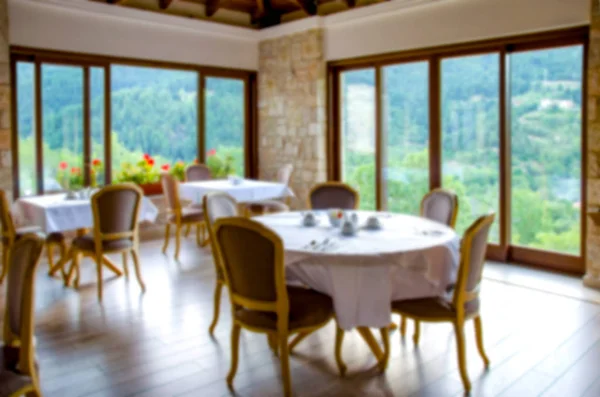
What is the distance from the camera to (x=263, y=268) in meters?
3.02

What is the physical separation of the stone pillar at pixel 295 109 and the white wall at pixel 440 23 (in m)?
0.37

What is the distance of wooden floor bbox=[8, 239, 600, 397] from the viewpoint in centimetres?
319

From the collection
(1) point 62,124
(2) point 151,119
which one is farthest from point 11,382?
(2) point 151,119

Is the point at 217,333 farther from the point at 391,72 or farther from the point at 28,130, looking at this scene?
the point at 391,72

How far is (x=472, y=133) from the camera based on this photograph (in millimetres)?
6301

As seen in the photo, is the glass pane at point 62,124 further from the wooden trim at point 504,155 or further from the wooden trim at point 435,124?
the wooden trim at point 504,155

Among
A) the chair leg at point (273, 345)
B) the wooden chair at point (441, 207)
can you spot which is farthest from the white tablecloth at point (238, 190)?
the chair leg at point (273, 345)

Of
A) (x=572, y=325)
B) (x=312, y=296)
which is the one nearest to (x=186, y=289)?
(x=312, y=296)

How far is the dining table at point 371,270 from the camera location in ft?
10.2

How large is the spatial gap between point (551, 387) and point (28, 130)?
5829mm

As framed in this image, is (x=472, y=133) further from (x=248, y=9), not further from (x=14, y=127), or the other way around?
(x=14, y=127)

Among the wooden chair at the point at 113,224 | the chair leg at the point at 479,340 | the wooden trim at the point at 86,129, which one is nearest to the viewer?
the chair leg at the point at 479,340

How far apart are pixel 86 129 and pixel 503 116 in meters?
4.75

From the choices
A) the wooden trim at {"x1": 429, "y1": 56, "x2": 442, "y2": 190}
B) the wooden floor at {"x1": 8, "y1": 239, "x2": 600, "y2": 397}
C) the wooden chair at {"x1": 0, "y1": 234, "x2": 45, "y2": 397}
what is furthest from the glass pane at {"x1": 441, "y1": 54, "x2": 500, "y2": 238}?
the wooden chair at {"x1": 0, "y1": 234, "x2": 45, "y2": 397}
